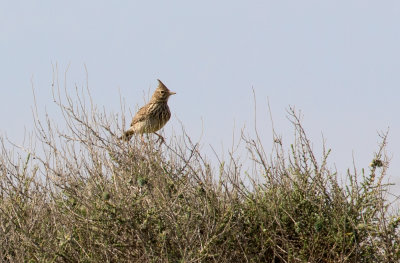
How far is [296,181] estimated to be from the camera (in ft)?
23.6

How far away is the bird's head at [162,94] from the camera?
32.8ft

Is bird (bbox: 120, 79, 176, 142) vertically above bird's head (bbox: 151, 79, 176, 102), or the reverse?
bird's head (bbox: 151, 79, 176, 102)

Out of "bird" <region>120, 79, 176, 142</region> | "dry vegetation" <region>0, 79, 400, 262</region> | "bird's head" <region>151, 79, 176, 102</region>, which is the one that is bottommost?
"dry vegetation" <region>0, 79, 400, 262</region>

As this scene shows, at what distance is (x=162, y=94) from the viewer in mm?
10008

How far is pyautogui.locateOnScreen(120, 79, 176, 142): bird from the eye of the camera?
9.56 meters

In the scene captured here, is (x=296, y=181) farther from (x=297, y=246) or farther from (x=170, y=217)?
(x=170, y=217)

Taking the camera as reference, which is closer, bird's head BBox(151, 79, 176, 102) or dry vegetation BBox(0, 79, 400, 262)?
dry vegetation BBox(0, 79, 400, 262)

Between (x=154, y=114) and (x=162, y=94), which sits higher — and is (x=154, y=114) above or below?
below

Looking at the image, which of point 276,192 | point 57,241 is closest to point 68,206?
point 57,241

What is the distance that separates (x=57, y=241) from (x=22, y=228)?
0.48 metres

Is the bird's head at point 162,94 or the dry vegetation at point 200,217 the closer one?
the dry vegetation at point 200,217

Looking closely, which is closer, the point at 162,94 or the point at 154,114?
the point at 154,114

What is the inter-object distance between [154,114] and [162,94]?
1.33 ft

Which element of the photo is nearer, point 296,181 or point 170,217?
point 170,217
